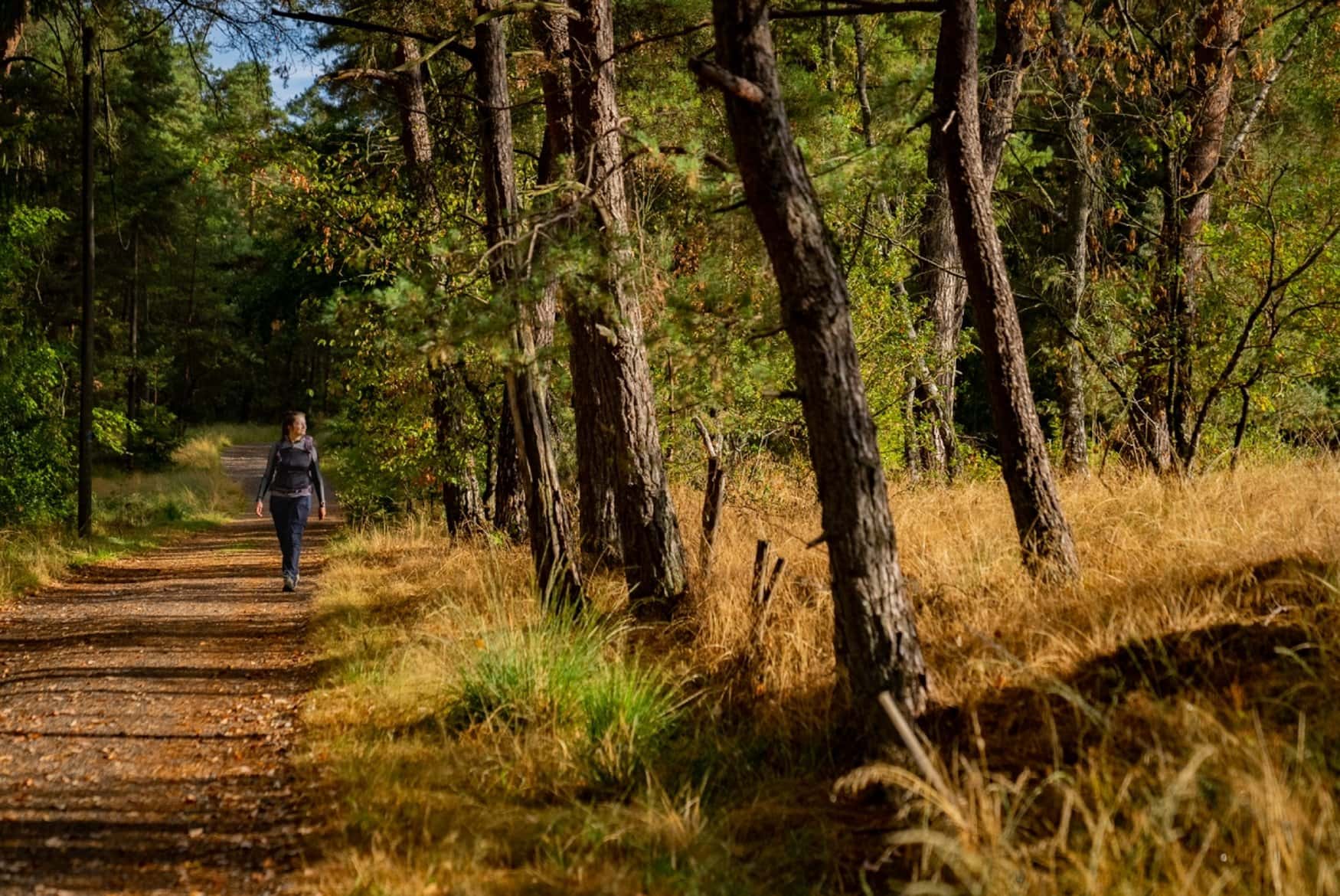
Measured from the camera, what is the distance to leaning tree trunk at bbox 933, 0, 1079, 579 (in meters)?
6.80

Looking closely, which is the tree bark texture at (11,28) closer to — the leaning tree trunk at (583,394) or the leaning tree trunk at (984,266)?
the leaning tree trunk at (583,394)

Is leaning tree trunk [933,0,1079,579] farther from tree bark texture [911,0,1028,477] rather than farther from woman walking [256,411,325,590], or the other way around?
woman walking [256,411,325,590]

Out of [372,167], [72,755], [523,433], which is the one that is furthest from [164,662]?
[372,167]

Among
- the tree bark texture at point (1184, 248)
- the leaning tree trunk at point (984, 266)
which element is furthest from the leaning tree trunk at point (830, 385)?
the tree bark texture at point (1184, 248)

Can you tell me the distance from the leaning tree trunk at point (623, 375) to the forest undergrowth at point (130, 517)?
6.99m

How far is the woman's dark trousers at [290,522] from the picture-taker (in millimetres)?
11055

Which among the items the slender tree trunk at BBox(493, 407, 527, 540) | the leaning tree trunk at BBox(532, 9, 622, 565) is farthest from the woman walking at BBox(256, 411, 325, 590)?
the leaning tree trunk at BBox(532, 9, 622, 565)

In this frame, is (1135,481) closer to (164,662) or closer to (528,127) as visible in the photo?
(164,662)

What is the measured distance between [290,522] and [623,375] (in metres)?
5.10

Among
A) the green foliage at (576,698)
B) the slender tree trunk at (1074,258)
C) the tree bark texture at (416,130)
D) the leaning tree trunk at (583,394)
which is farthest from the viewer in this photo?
the tree bark texture at (416,130)

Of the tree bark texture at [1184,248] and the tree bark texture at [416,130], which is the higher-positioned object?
the tree bark texture at [416,130]

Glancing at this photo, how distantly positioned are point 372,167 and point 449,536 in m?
4.80

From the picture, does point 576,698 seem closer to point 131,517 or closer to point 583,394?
point 583,394

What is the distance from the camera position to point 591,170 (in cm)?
724
